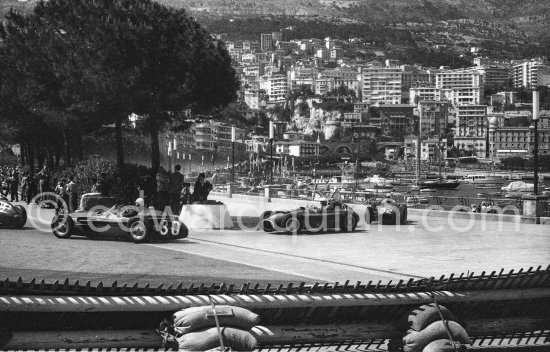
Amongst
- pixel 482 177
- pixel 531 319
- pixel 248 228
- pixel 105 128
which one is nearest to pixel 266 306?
pixel 531 319

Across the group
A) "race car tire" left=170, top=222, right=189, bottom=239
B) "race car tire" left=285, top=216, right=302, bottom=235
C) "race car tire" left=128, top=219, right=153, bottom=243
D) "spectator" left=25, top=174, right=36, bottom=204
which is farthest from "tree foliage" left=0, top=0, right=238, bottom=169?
"race car tire" left=128, top=219, right=153, bottom=243

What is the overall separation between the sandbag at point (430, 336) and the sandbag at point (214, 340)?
154cm

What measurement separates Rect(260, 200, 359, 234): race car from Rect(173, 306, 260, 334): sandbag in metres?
14.4

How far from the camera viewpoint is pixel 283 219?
21.9 meters

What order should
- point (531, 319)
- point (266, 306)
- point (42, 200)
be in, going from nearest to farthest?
1. point (266, 306)
2. point (531, 319)
3. point (42, 200)

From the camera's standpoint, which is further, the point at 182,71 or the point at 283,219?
the point at 182,71

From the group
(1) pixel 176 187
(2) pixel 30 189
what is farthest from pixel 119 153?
(1) pixel 176 187

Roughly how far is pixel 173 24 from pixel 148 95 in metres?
3.74

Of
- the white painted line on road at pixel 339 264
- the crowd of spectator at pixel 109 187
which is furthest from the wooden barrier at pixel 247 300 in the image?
the crowd of spectator at pixel 109 187

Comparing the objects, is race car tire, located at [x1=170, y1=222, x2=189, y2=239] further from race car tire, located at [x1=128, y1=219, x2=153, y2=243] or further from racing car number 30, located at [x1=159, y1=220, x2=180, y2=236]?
race car tire, located at [x1=128, y1=219, x2=153, y2=243]

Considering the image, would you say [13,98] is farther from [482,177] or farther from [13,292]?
[482,177]

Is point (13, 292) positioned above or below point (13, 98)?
below

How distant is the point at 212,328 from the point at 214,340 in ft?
0.42

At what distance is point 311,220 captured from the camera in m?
22.2
